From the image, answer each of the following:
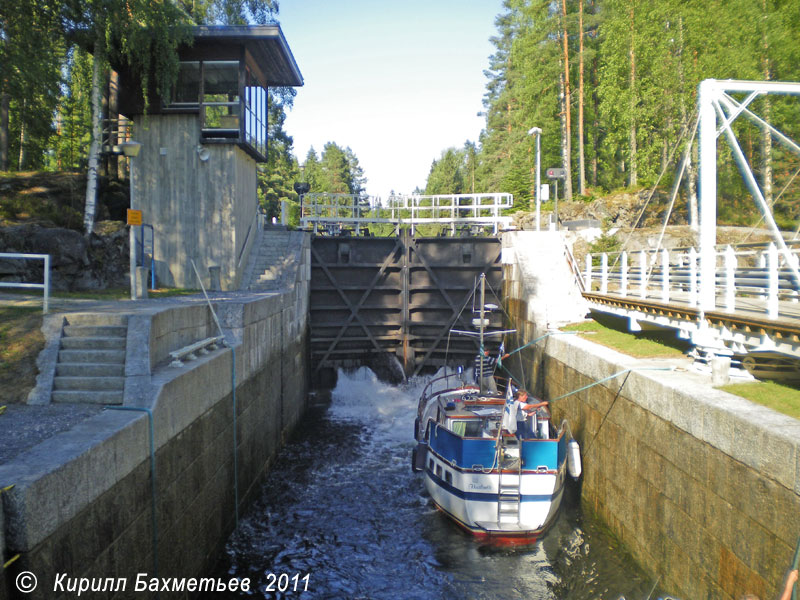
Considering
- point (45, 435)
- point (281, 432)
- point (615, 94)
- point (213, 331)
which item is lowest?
point (281, 432)

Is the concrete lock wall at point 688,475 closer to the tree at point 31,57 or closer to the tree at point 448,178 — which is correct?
the tree at point 31,57

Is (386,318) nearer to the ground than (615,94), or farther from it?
nearer to the ground

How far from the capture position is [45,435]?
5355 mm

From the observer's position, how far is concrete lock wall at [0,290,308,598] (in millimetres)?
4082

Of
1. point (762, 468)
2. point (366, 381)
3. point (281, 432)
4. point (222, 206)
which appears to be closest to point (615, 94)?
point (366, 381)

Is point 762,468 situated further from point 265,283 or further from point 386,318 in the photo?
point 386,318

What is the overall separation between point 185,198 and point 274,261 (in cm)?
316

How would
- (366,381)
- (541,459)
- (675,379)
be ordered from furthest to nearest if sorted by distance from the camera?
(366,381)
(541,459)
(675,379)

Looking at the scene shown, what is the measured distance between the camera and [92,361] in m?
7.00

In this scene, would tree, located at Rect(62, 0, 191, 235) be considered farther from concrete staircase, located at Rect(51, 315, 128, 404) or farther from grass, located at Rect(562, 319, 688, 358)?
grass, located at Rect(562, 319, 688, 358)

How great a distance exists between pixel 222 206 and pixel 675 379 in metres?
12.7

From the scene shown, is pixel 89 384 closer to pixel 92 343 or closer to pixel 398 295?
pixel 92 343

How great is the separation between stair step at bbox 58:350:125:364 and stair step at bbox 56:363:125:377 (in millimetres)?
134

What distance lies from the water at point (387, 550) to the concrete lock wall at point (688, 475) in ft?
2.02
